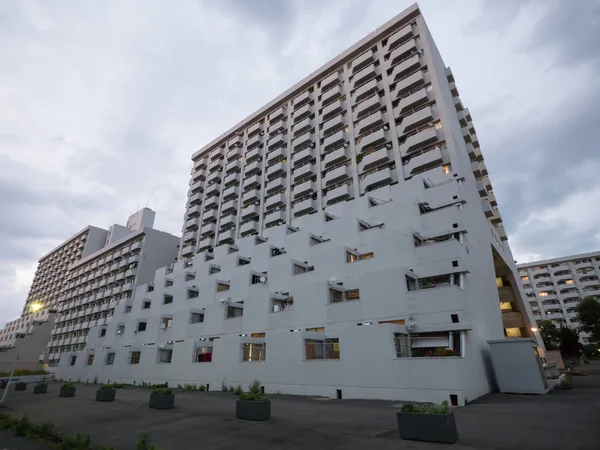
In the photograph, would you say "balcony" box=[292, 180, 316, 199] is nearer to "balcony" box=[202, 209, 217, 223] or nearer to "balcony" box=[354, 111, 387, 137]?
"balcony" box=[354, 111, 387, 137]

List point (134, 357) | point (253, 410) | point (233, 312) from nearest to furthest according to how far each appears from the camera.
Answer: point (253, 410) → point (233, 312) → point (134, 357)

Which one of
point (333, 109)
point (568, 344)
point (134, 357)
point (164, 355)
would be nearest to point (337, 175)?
point (333, 109)

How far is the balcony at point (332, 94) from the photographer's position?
57188 mm

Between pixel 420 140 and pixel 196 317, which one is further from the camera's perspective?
pixel 196 317

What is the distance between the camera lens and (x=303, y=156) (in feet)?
184

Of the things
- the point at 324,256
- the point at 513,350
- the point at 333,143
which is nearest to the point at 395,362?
the point at 513,350

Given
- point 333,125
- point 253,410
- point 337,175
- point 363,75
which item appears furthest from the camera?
point 333,125

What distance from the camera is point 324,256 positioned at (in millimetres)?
34906

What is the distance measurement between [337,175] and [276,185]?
12.8 metres

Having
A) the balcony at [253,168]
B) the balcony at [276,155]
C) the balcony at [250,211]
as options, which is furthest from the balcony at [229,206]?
the balcony at [276,155]

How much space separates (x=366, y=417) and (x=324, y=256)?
67.5 ft

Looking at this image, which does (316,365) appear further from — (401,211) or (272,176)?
(272,176)

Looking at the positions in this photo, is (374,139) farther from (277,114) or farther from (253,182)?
(277,114)

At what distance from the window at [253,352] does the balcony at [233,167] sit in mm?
43296
